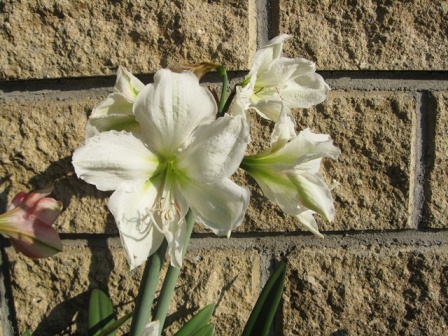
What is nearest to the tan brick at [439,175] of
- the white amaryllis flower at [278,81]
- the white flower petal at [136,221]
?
the white amaryllis flower at [278,81]

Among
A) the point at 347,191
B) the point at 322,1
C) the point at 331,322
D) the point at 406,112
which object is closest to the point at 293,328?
the point at 331,322

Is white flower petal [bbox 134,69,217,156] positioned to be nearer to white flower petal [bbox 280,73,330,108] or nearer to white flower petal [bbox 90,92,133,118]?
white flower petal [bbox 90,92,133,118]

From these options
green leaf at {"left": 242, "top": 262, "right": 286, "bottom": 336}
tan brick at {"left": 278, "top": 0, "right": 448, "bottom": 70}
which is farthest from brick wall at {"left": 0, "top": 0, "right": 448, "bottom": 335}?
green leaf at {"left": 242, "top": 262, "right": 286, "bottom": 336}

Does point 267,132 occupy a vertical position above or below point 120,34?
below

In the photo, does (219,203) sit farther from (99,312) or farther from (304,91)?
(99,312)

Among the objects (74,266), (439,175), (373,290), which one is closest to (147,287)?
(74,266)

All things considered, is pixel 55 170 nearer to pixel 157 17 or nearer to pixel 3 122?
pixel 3 122

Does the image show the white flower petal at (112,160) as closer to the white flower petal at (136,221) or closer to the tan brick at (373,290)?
the white flower petal at (136,221)
